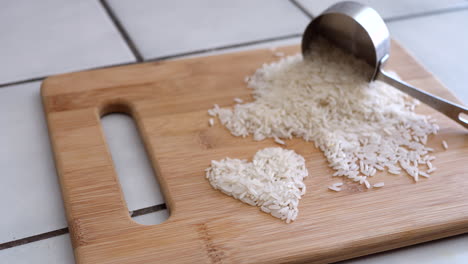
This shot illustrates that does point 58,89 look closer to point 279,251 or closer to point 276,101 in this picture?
point 276,101

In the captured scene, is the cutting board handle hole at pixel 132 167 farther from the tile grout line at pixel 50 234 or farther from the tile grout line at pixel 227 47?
the tile grout line at pixel 227 47

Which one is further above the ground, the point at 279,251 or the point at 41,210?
the point at 41,210

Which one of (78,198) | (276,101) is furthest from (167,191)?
(276,101)

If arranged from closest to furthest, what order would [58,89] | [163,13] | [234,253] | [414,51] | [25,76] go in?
[234,253] < [58,89] < [25,76] < [414,51] < [163,13]

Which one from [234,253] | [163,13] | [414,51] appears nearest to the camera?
[234,253]

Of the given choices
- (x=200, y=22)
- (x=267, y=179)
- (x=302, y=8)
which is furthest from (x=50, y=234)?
(x=302, y=8)

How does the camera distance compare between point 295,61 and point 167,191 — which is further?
point 295,61
